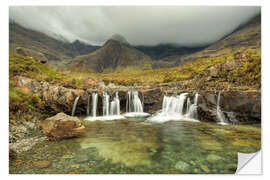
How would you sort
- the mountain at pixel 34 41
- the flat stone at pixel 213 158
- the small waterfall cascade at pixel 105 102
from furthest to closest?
the small waterfall cascade at pixel 105 102 → the mountain at pixel 34 41 → the flat stone at pixel 213 158

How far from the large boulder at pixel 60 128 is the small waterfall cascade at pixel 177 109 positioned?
472cm

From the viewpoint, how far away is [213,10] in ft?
11.3

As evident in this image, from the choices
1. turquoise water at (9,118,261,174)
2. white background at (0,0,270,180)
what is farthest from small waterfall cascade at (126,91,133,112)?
white background at (0,0,270,180)

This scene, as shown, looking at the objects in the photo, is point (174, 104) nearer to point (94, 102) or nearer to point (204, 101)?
point (204, 101)

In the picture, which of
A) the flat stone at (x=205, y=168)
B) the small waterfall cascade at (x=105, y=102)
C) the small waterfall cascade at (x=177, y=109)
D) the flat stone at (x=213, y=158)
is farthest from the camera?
the small waterfall cascade at (x=105, y=102)

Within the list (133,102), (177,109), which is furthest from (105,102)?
(177,109)

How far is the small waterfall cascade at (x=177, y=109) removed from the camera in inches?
271

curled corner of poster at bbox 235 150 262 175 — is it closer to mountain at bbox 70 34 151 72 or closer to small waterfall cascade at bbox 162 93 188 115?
small waterfall cascade at bbox 162 93 188 115

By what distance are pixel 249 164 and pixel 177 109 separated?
4.93 m

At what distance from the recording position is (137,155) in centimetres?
297

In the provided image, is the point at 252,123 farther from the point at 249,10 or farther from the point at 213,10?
the point at 213,10

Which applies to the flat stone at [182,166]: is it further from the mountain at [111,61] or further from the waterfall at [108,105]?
the mountain at [111,61]

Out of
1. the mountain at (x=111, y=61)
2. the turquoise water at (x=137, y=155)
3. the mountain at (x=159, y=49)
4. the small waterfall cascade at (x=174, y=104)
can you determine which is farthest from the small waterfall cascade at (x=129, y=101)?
the mountain at (x=111, y=61)
